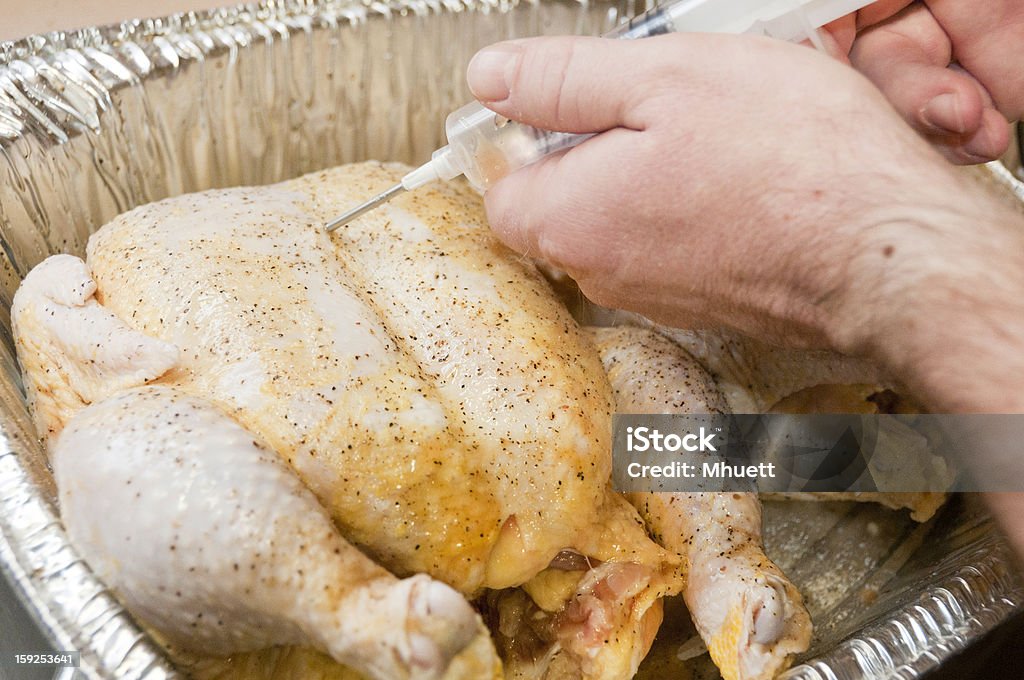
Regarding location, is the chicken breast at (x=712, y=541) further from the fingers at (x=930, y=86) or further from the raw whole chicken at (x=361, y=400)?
the fingers at (x=930, y=86)

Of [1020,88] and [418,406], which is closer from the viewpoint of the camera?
[418,406]

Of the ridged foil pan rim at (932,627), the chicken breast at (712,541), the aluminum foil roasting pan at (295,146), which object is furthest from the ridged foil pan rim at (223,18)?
the ridged foil pan rim at (932,627)

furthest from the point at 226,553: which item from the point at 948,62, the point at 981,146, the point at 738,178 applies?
the point at 948,62

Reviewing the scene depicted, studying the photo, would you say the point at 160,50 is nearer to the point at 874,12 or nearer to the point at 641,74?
the point at 641,74

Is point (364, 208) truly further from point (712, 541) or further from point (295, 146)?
point (712, 541)

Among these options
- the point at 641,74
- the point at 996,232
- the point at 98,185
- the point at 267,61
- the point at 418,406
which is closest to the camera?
the point at 996,232

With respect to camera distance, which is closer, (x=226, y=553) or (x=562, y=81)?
(x=226, y=553)

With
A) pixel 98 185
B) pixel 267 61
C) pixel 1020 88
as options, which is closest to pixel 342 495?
pixel 98 185
